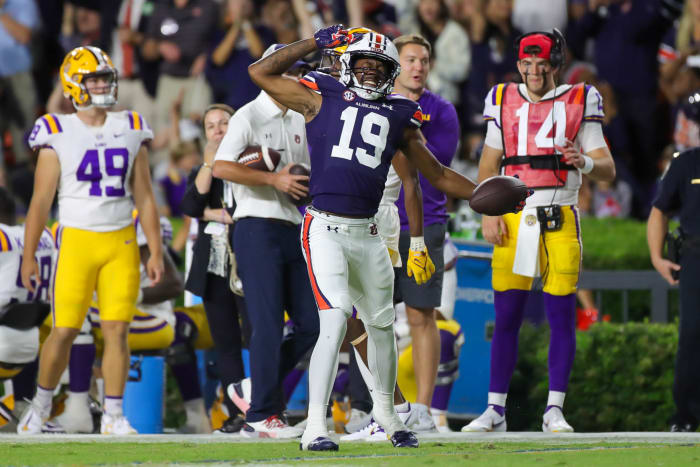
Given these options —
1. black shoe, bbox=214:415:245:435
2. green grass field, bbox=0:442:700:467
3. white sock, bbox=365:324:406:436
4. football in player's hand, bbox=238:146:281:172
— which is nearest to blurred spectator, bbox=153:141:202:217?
black shoe, bbox=214:415:245:435

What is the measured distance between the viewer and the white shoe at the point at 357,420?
7.49m

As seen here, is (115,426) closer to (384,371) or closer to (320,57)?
(384,371)

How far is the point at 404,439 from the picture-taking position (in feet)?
20.2

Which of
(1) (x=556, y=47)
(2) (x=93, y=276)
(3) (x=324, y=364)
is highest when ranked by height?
(1) (x=556, y=47)

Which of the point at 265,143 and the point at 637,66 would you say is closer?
the point at 265,143

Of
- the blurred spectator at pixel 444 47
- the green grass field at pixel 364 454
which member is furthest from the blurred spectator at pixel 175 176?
the green grass field at pixel 364 454

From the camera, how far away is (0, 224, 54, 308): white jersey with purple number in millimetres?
7988

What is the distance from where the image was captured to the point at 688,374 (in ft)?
25.4

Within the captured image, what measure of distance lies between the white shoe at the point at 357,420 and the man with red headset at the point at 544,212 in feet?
1.93

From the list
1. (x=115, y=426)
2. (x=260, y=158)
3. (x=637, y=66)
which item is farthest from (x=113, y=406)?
(x=637, y=66)

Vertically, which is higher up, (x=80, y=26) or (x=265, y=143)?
(x=80, y=26)

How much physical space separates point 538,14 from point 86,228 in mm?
6309

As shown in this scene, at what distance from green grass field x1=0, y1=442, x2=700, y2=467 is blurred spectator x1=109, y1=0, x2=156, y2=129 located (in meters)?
7.52

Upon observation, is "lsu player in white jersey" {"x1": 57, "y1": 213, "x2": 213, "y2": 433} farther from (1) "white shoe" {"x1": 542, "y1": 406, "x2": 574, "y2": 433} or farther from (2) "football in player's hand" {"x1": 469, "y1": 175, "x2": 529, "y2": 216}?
(2) "football in player's hand" {"x1": 469, "y1": 175, "x2": 529, "y2": 216}
